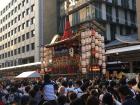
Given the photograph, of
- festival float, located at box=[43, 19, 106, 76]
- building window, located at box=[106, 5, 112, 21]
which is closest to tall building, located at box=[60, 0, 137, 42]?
building window, located at box=[106, 5, 112, 21]

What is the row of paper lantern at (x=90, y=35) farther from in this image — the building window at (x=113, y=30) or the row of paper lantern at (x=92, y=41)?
the building window at (x=113, y=30)

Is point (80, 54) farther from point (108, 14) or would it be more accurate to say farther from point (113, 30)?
point (113, 30)

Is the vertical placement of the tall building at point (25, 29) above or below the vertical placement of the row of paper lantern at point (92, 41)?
above

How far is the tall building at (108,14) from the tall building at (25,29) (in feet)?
25.3

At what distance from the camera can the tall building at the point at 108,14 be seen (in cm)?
5216

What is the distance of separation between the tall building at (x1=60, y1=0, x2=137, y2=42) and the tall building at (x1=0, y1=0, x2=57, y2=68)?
7722 millimetres

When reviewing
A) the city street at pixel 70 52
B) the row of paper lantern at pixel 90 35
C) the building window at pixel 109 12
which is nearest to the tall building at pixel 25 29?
the city street at pixel 70 52

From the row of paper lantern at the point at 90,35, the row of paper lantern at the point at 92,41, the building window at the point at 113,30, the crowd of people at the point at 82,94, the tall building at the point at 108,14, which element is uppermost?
the tall building at the point at 108,14

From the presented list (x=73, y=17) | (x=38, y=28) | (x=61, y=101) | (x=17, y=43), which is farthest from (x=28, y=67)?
(x=61, y=101)

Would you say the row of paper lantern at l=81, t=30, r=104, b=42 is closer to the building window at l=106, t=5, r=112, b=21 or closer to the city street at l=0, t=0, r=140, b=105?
the city street at l=0, t=0, r=140, b=105

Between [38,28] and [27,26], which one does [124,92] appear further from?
[27,26]

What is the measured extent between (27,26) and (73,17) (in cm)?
1538

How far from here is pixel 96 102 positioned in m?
6.45

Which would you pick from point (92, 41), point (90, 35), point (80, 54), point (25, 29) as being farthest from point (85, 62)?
point (25, 29)
